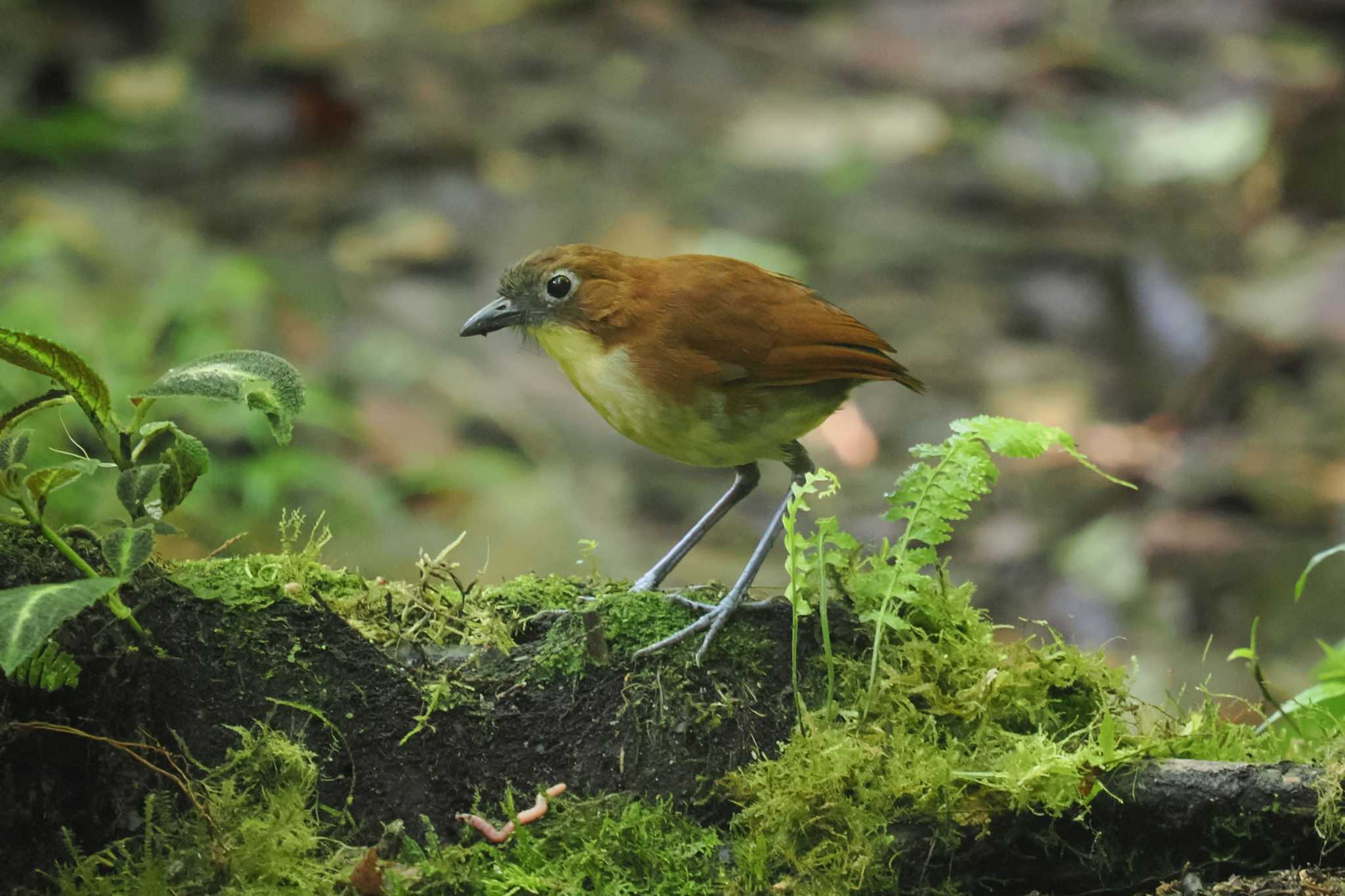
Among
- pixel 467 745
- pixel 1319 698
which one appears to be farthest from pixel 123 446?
pixel 1319 698

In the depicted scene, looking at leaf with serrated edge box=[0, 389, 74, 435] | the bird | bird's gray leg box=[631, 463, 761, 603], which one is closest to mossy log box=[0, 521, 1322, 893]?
leaf with serrated edge box=[0, 389, 74, 435]

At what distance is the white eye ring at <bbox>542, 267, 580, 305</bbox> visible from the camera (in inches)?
120

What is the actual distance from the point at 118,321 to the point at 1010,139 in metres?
5.93

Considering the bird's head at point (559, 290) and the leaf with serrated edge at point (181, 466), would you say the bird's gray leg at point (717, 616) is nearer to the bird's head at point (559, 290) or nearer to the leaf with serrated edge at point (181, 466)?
the bird's head at point (559, 290)

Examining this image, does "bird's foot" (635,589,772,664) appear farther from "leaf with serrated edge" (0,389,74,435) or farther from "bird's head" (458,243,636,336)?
"leaf with serrated edge" (0,389,74,435)

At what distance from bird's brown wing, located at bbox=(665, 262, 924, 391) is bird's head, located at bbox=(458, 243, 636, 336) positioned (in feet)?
0.60

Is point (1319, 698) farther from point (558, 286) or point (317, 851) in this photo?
point (317, 851)

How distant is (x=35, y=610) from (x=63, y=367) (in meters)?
0.48

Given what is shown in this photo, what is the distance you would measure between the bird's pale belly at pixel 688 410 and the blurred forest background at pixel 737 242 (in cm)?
60

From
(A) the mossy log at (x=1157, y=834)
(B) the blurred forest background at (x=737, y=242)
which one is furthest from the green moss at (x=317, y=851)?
(B) the blurred forest background at (x=737, y=242)

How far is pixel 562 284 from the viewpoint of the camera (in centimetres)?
305

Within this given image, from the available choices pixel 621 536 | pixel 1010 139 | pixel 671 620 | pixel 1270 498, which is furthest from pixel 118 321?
pixel 1010 139

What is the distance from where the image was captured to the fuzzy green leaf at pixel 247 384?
2.28 metres

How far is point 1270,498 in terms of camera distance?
20.3 feet
